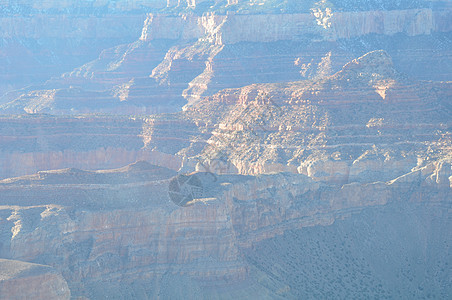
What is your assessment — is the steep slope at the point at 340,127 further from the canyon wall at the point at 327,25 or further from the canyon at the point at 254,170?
the canyon wall at the point at 327,25

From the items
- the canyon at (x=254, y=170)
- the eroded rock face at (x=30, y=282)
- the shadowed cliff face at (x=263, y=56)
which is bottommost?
A: the eroded rock face at (x=30, y=282)

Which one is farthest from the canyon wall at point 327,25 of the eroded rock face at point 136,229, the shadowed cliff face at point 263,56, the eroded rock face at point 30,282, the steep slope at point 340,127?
the eroded rock face at point 30,282

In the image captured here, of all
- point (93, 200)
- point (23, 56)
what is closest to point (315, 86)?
point (93, 200)

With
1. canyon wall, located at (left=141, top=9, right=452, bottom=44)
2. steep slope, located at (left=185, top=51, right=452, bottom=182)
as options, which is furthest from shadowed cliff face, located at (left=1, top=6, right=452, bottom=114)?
steep slope, located at (left=185, top=51, right=452, bottom=182)

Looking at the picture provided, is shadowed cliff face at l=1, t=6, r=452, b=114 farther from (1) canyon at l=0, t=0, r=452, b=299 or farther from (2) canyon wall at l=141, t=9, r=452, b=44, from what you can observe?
(1) canyon at l=0, t=0, r=452, b=299

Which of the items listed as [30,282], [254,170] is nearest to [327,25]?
[254,170]

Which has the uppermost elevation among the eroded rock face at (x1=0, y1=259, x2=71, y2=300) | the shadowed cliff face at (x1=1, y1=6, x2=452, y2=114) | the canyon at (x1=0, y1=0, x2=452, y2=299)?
the shadowed cliff face at (x1=1, y1=6, x2=452, y2=114)

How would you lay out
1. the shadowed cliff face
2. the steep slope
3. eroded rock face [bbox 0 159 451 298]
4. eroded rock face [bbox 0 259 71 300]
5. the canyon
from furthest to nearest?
the shadowed cliff face < the steep slope < the canyon < eroded rock face [bbox 0 159 451 298] < eroded rock face [bbox 0 259 71 300]

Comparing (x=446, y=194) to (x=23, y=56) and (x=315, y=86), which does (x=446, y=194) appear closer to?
(x=315, y=86)
